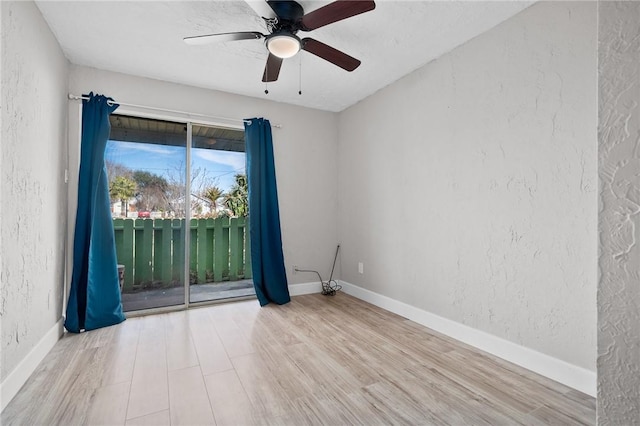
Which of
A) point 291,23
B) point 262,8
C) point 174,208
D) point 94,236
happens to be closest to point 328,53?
point 291,23

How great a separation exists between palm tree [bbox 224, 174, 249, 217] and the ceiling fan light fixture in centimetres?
193

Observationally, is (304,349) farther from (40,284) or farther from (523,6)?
(523,6)

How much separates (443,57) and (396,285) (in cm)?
223

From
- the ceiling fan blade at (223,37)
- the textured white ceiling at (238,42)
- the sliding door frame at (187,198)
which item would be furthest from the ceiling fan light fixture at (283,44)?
the sliding door frame at (187,198)

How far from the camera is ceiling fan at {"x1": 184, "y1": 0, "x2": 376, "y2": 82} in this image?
1.73 meters

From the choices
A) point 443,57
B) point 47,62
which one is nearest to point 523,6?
point 443,57

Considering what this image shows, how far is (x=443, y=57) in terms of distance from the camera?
2.66 m

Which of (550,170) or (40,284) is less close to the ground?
(550,170)

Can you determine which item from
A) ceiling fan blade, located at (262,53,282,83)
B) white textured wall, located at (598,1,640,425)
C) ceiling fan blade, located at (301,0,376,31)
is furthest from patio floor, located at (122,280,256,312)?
white textured wall, located at (598,1,640,425)

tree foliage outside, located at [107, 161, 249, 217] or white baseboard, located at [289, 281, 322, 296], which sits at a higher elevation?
tree foliage outside, located at [107, 161, 249, 217]

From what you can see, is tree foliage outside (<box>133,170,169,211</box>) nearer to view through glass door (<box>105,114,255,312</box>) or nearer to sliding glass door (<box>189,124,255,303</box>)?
view through glass door (<box>105,114,255,312</box>)

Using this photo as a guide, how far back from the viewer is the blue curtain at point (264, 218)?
349 centimetres

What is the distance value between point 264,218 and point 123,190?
150 centimetres

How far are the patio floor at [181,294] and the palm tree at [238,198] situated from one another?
3.06ft
